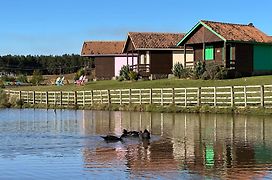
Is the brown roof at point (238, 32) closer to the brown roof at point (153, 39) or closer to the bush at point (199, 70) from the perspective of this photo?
the bush at point (199, 70)

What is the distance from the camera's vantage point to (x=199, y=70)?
50.8 meters

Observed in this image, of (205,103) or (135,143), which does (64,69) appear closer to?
(205,103)

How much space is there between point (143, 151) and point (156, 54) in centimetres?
4340

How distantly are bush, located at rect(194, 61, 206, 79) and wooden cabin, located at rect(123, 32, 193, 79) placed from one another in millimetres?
9779

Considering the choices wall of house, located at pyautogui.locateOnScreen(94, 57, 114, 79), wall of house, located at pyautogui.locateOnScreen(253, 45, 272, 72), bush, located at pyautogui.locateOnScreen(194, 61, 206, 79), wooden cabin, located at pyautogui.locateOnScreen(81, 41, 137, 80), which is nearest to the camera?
bush, located at pyautogui.locateOnScreen(194, 61, 206, 79)

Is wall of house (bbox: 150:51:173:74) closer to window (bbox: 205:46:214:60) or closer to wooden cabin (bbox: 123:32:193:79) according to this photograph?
wooden cabin (bbox: 123:32:193:79)

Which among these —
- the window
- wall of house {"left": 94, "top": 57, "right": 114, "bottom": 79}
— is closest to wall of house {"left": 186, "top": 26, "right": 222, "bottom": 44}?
the window

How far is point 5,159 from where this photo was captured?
57.8 feet

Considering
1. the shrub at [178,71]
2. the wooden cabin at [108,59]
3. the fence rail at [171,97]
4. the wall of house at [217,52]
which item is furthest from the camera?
the wooden cabin at [108,59]

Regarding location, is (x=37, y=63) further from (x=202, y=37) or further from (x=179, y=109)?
(x=179, y=109)

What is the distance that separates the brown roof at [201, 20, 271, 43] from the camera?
52.1 m

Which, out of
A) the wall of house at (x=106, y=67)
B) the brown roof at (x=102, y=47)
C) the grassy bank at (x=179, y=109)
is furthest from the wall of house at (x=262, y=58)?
the wall of house at (x=106, y=67)

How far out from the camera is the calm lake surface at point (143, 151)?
1484 centimetres

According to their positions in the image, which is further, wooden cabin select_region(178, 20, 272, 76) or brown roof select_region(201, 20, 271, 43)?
brown roof select_region(201, 20, 271, 43)
